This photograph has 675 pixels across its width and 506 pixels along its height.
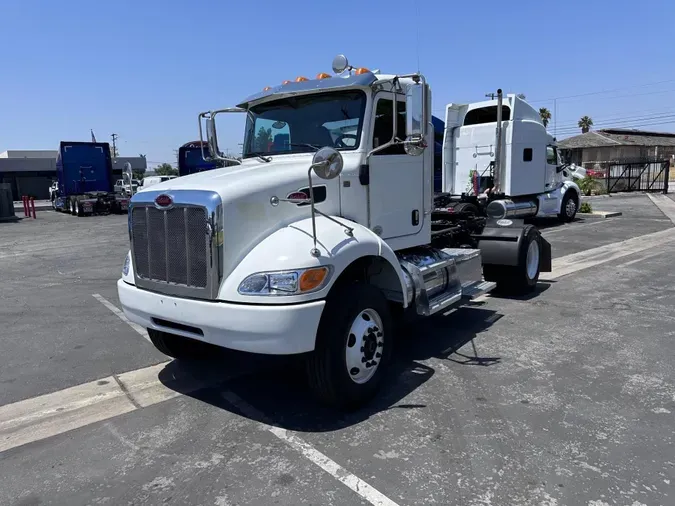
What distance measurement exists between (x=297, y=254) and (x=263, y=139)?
2046 millimetres

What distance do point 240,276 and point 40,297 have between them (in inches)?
239

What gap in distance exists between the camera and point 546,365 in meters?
4.89

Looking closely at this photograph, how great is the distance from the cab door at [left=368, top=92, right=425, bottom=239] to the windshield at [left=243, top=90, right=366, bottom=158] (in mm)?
194

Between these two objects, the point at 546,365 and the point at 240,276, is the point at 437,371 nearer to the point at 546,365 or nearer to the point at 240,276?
the point at 546,365

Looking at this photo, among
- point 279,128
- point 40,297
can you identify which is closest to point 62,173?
point 40,297

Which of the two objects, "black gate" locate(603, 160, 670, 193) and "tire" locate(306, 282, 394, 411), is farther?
"black gate" locate(603, 160, 670, 193)

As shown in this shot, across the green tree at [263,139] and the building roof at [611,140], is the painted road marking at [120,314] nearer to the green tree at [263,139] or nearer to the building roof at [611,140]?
the green tree at [263,139]

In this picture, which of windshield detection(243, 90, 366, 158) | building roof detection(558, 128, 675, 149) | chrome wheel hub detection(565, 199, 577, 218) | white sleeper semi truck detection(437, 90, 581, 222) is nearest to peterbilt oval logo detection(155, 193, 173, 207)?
windshield detection(243, 90, 366, 158)

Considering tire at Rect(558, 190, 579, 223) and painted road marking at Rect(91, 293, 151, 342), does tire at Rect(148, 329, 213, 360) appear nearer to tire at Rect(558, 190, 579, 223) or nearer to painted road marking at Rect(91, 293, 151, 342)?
painted road marking at Rect(91, 293, 151, 342)

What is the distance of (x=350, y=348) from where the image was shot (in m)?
3.91

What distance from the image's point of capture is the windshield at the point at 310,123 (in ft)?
15.2

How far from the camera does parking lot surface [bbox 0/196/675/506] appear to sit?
3023 millimetres

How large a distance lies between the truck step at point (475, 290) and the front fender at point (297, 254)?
7.12ft

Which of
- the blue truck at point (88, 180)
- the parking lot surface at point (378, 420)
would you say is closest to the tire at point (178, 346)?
the parking lot surface at point (378, 420)
